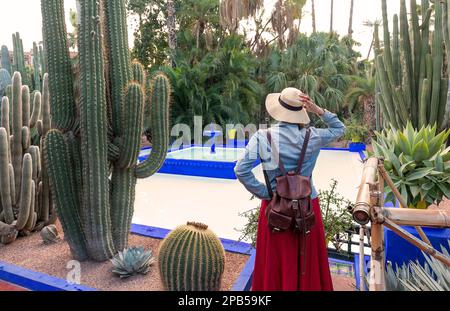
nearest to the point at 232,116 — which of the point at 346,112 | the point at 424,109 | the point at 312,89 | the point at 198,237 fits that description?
the point at 312,89

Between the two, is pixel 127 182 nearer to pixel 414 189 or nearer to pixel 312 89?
pixel 414 189

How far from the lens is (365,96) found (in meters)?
15.9

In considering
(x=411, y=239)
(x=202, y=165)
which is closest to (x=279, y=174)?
(x=411, y=239)

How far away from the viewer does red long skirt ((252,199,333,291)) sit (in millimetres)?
2170

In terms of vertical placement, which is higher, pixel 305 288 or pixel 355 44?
pixel 355 44

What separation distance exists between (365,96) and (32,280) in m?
15.7

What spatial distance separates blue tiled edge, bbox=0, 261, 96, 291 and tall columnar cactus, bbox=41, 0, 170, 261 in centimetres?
46

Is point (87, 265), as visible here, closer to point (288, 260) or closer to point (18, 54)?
point (288, 260)

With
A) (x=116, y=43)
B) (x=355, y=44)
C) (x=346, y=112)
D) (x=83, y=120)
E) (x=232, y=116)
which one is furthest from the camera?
(x=355, y=44)

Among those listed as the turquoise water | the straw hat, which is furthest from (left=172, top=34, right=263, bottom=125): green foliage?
the straw hat

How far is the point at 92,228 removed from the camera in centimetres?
332

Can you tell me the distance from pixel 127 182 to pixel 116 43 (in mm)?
1391

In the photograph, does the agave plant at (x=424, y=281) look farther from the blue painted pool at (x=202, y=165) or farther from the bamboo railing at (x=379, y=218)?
the blue painted pool at (x=202, y=165)

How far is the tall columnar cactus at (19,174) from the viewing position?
3814mm
